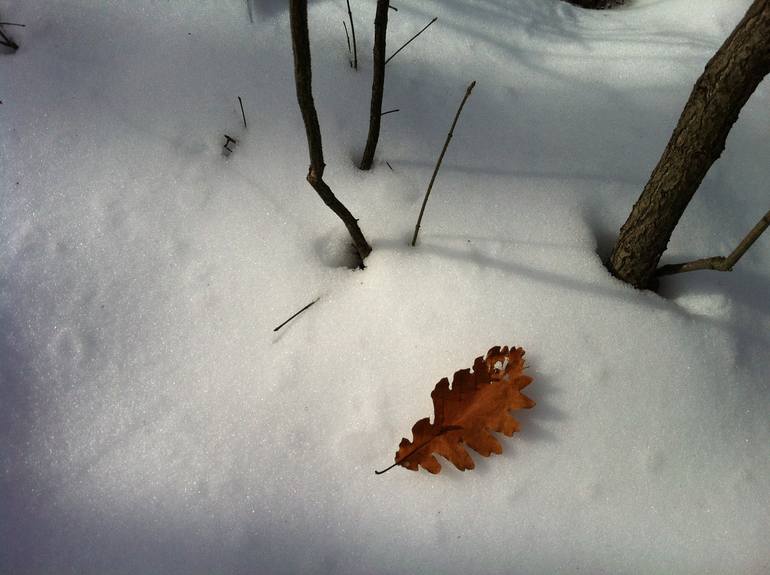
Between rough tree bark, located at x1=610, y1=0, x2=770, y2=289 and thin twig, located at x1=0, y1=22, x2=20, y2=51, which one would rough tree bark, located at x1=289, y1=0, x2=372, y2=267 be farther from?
thin twig, located at x1=0, y1=22, x2=20, y2=51

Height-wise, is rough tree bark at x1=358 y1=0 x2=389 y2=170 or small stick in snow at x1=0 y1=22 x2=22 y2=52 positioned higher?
rough tree bark at x1=358 y1=0 x2=389 y2=170

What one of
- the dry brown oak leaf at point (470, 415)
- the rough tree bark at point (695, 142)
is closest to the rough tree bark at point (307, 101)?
the dry brown oak leaf at point (470, 415)

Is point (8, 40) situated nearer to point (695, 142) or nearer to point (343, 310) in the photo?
point (343, 310)

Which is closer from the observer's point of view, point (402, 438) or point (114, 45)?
point (402, 438)

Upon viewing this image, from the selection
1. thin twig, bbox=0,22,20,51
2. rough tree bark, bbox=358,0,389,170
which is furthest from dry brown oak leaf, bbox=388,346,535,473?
thin twig, bbox=0,22,20,51

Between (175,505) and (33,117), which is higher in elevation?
(33,117)

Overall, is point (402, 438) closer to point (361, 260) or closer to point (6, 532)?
point (361, 260)

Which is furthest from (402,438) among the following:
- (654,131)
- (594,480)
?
(654,131)

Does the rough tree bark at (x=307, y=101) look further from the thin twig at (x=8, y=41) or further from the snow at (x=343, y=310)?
the thin twig at (x=8, y=41)
